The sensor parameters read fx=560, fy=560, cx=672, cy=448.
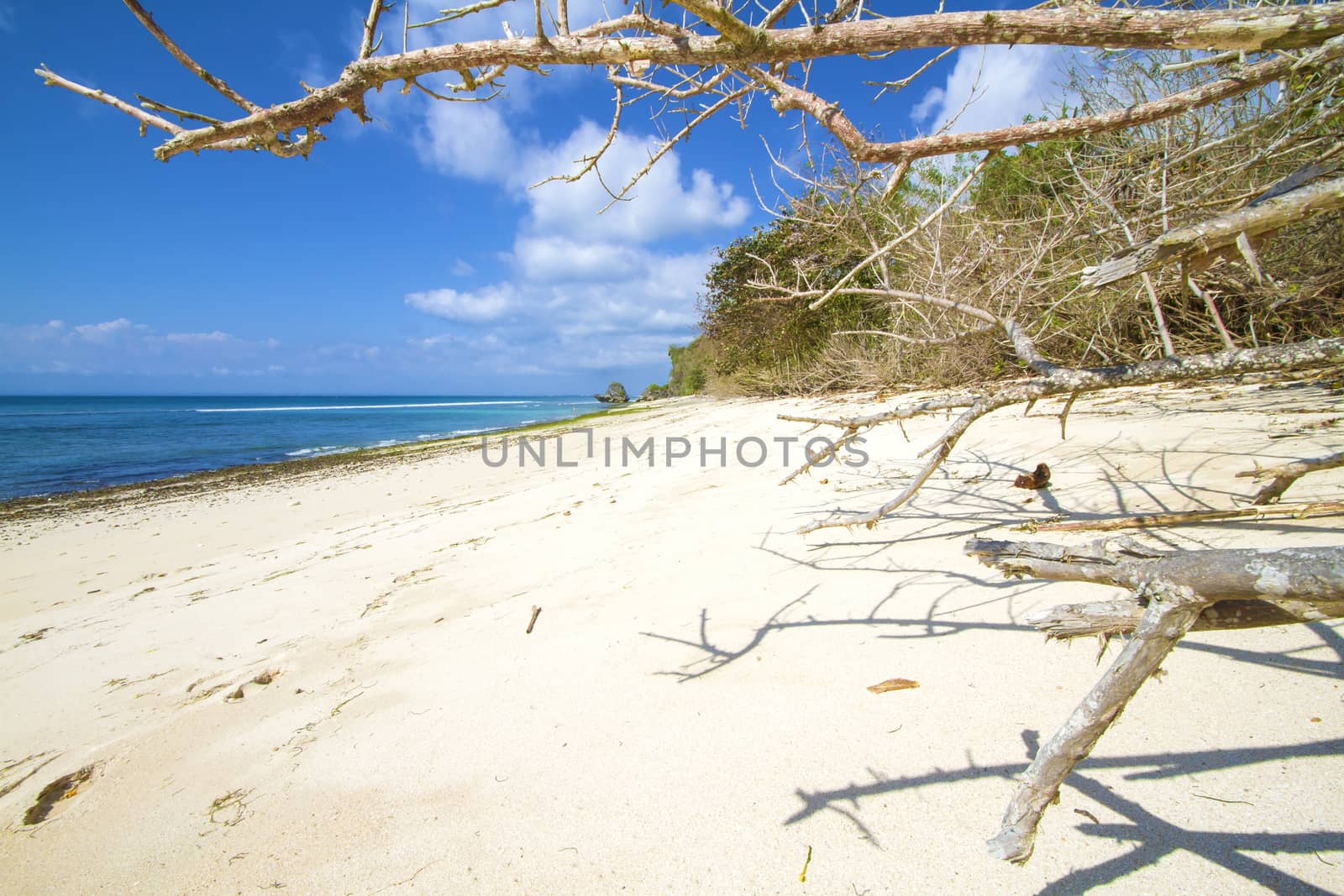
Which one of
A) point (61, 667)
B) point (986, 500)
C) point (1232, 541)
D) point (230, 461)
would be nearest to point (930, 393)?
point (986, 500)

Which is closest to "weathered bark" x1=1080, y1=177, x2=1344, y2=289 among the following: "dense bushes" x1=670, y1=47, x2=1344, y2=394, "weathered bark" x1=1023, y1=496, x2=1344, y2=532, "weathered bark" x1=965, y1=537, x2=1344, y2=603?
"dense bushes" x1=670, y1=47, x2=1344, y2=394

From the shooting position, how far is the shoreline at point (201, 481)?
32.5ft

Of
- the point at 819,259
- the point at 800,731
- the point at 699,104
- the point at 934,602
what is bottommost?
the point at 800,731

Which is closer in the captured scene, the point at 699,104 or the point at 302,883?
the point at 302,883

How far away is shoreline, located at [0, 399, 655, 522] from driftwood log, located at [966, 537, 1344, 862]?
43.9 feet

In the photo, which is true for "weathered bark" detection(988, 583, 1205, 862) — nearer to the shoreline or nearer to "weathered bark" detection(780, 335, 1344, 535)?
"weathered bark" detection(780, 335, 1344, 535)

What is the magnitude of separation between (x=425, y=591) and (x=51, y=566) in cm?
601

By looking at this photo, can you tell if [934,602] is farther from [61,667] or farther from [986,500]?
[61,667]

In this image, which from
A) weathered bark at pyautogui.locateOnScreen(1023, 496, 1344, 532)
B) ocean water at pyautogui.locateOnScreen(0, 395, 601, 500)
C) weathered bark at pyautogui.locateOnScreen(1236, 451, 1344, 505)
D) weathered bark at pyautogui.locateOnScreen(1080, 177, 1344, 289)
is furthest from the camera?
ocean water at pyautogui.locateOnScreen(0, 395, 601, 500)

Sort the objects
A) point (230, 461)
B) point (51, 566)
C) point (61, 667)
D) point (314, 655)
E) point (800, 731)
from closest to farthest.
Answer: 1. point (800, 731)
2. point (314, 655)
3. point (61, 667)
4. point (51, 566)
5. point (230, 461)

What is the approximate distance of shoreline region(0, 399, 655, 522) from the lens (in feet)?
32.5

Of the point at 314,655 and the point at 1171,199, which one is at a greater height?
the point at 1171,199

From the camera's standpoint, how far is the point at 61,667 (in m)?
3.16

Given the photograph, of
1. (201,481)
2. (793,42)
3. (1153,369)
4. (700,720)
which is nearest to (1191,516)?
(1153,369)
